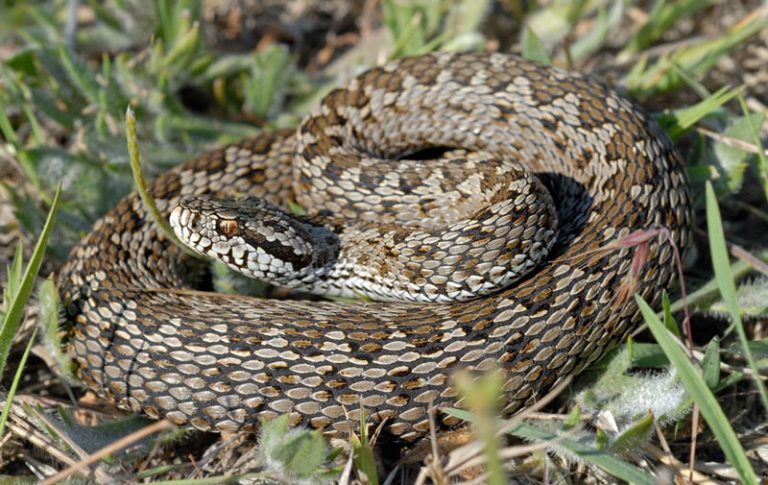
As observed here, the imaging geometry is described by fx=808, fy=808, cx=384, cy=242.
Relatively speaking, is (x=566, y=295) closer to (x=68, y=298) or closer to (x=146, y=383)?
(x=146, y=383)

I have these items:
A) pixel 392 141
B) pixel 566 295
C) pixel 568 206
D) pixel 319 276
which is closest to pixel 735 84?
pixel 568 206

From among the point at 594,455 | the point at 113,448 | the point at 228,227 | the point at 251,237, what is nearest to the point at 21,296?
the point at 113,448

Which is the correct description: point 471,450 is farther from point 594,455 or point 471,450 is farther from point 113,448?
point 113,448

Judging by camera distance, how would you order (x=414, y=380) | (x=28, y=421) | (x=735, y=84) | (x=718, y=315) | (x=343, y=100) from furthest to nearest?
1. (x=735, y=84)
2. (x=343, y=100)
3. (x=718, y=315)
4. (x=28, y=421)
5. (x=414, y=380)

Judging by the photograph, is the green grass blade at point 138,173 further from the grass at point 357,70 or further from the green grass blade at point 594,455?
the green grass blade at point 594,455

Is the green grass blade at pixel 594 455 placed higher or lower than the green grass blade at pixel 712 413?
lower

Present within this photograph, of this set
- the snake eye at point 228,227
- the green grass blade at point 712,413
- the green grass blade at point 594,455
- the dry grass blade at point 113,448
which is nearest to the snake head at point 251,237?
the snake eye at point 228,227
